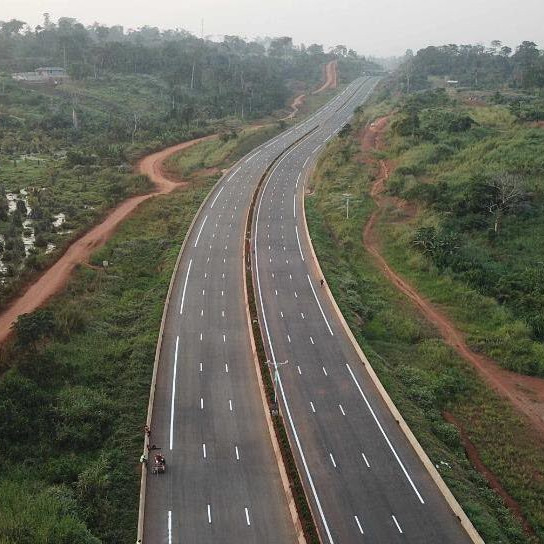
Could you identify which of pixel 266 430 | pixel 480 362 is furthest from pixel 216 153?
pixel 266 430

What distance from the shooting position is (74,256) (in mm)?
57344

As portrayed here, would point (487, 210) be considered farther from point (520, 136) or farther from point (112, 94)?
point (112, 94)

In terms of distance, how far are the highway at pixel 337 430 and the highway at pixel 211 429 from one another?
1.91 meters

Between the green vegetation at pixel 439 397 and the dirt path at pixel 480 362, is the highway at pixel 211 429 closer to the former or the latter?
the green vegetation at pixel 439 397

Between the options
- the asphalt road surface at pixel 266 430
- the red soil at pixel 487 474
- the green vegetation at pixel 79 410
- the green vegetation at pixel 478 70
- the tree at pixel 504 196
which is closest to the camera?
the green vegetation at pixel 79 410

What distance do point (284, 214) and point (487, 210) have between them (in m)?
23.5

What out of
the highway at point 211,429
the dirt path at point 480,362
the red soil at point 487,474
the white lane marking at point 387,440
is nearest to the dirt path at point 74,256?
the highway at point 211,429

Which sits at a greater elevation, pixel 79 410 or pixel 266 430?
pixel 79 410

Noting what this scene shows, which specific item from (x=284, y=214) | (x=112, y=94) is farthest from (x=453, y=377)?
(x=112, y=94)

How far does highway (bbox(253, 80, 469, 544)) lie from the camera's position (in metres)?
26.5

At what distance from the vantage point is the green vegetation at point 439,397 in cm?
2909

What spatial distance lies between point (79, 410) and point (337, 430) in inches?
566

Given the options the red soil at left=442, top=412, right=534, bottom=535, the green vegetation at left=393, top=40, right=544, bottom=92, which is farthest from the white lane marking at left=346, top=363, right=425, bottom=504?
the green vegetation at left=393, top=40, right=544, bottom=92

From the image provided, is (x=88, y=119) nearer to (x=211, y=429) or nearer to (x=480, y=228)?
(x=480, y=228)
